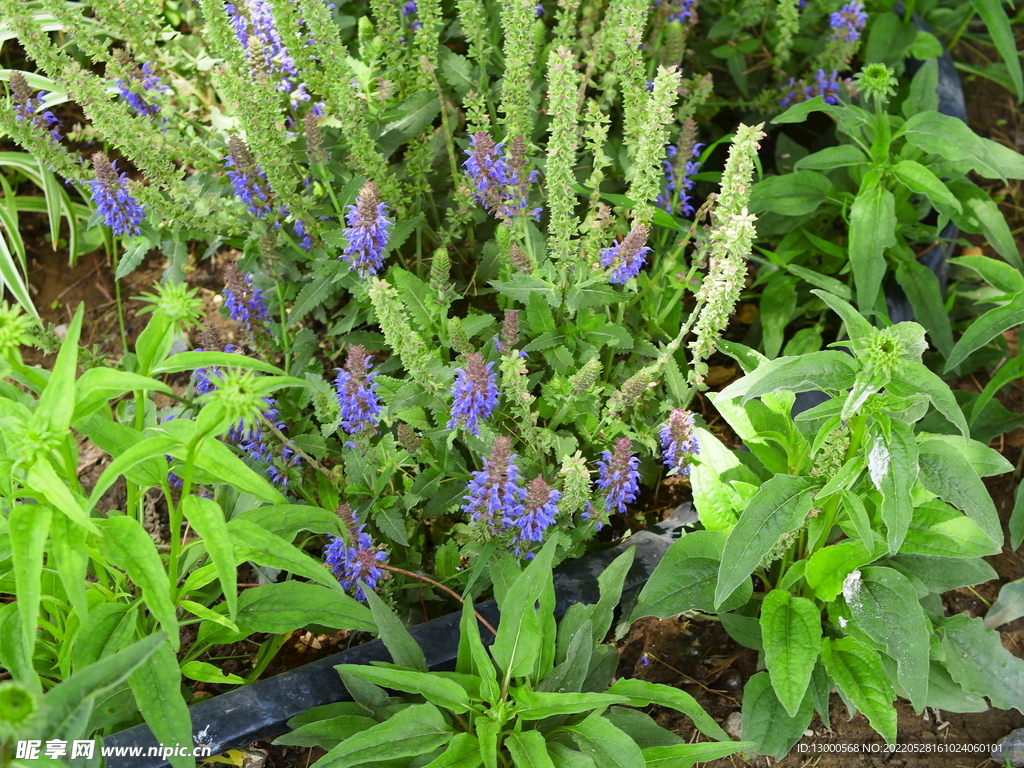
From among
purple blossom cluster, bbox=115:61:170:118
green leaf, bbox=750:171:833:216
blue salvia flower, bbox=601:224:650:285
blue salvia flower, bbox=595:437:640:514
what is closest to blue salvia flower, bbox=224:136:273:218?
purple blossom cluster, bbox=115:61:170:118

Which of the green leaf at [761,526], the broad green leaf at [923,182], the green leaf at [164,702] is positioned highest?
the broad green leaf at [923,182]

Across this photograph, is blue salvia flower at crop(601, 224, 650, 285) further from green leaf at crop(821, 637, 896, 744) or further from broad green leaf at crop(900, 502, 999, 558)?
green leaf at crop(821, 637, 896, 744)

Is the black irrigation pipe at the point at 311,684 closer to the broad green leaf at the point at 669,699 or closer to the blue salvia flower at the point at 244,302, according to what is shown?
the broad green leaf at the point at 669,699

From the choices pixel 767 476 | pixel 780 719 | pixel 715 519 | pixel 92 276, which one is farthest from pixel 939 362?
pixel 92 276

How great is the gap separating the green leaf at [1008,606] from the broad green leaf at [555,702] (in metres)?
1.37

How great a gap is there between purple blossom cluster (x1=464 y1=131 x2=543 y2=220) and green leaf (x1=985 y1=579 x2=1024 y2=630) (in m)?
1.73

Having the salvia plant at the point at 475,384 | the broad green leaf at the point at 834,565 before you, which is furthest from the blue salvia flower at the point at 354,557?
the broad green leaf at the point at 834,565

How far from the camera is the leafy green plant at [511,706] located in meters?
1.81

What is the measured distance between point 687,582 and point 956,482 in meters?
0.67

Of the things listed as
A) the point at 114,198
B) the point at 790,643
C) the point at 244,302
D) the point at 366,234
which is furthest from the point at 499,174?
the point at 790,643

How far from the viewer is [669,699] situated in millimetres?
1959

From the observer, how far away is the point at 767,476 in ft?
8.21

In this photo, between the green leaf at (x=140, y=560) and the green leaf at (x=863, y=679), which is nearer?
the green leaf at (x=140, y=560)

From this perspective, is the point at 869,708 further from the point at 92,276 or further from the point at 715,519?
the point at 92,276
